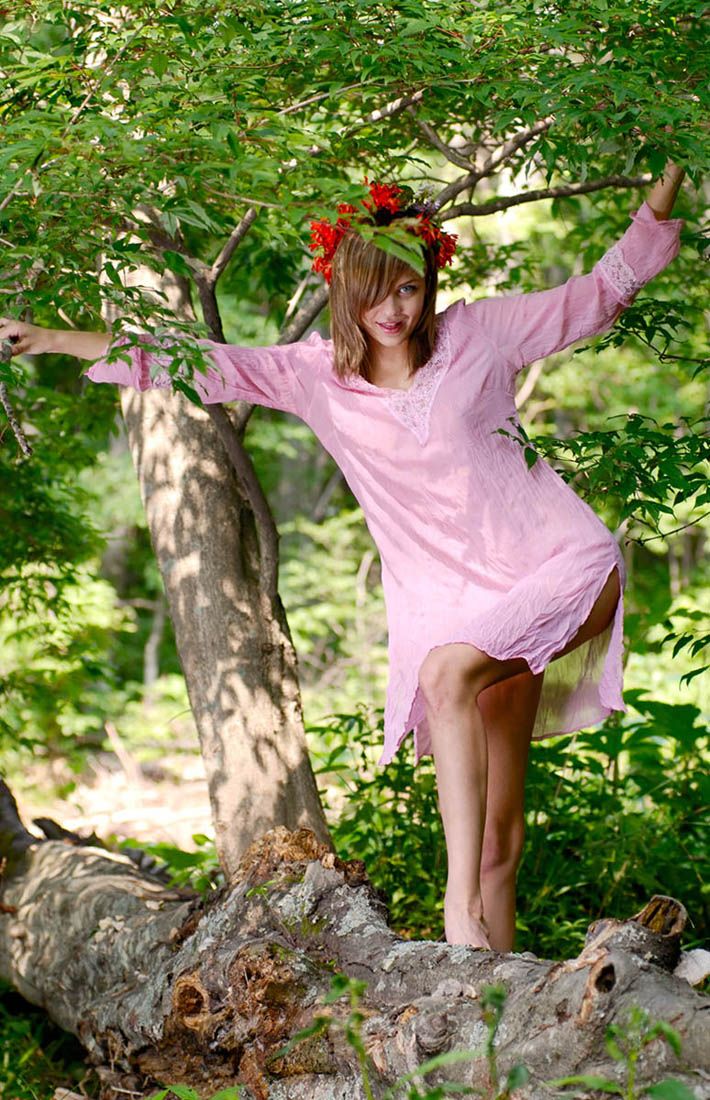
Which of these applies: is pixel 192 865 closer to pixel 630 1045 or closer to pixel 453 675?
pixel 453 675

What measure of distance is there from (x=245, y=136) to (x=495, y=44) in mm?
730

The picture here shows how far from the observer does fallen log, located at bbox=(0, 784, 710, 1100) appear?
1759mm

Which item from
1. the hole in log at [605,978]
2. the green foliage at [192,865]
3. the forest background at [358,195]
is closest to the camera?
the hole in log at [605,978]

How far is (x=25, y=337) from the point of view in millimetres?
2652

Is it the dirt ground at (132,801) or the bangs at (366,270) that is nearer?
the bangs at (366,270)

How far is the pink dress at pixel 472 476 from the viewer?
263 centimetres

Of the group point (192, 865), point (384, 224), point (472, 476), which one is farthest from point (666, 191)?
point (192, 865)

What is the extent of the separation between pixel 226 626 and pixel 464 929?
4.25ft

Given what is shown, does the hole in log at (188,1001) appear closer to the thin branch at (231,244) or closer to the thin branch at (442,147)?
the thin branch at (231,244)

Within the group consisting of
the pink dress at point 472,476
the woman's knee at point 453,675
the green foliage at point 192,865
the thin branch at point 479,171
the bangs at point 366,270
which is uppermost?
the thin branch at point 479,171

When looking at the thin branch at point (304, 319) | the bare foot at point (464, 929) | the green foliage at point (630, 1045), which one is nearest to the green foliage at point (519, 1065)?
the green foliage at point (630, 1045)

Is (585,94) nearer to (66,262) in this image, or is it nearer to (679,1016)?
(66,262)

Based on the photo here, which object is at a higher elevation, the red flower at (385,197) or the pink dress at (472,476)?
the red flower at (385,197)

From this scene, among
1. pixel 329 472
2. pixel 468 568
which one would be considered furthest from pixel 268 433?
pixel 468 568
